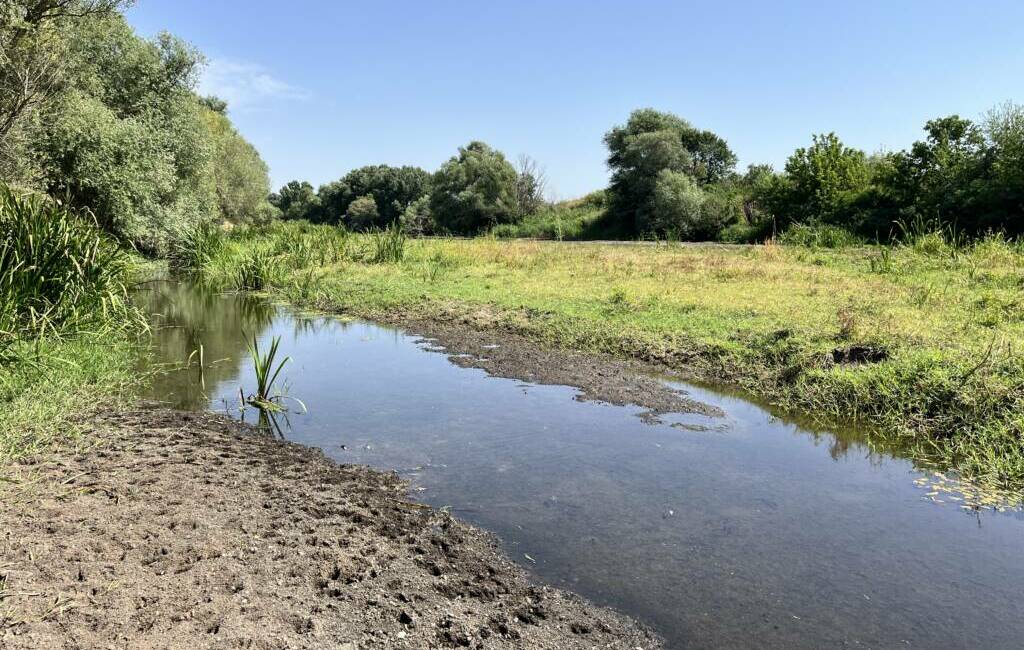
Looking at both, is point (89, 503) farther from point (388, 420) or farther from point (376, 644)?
point (388, 420)

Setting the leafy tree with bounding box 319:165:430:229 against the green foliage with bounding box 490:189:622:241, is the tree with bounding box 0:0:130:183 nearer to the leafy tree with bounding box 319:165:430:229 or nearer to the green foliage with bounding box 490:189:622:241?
the green foliage with bounding box 490:189:622:241

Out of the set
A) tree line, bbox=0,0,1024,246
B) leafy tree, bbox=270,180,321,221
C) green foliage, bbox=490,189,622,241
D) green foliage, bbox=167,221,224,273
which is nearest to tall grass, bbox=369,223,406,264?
tree line, bbox=0,0,1024,246

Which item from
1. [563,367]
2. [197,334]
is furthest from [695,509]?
[197,334]

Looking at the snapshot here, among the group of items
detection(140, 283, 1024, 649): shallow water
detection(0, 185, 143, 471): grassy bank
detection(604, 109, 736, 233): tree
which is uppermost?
detection(604, 109, 736, 233): tree

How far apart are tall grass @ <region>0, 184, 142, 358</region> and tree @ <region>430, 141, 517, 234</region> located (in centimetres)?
4097

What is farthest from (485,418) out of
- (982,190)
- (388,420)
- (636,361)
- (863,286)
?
(982,190)

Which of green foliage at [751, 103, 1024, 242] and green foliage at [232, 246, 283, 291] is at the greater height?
green foliage at [751, 103, 1024, 242]

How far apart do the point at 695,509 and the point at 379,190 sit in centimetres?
8260

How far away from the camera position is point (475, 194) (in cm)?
5022

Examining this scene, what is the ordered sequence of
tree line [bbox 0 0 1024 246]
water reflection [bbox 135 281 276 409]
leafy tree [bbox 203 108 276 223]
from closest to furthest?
water reflection [bbox 135 281 276 409]
tree line [bbox 0 0 1024 246]
leafy tree [bbox 203 108 276 223]

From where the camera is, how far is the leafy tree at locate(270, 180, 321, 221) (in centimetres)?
9475

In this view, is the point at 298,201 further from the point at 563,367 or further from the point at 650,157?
the point at 563,367

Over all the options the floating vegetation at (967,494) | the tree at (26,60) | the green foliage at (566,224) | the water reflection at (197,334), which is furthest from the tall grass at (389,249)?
the floating vegetation at (967,494)

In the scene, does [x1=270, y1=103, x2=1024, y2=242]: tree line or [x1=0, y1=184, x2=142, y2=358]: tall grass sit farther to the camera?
[x1=270, y1=103, x2=1024, y2=242]: tree line
